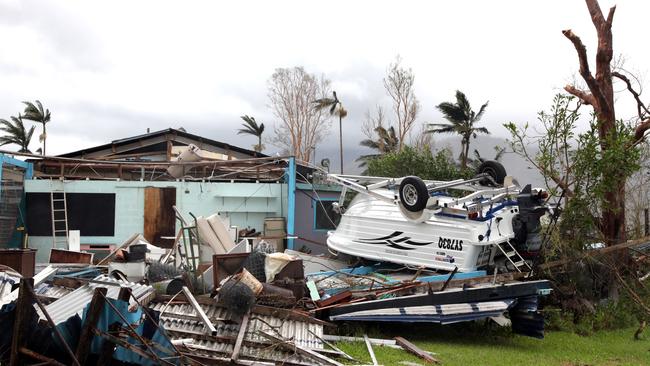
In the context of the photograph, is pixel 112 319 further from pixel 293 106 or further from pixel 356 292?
pixel 293 106

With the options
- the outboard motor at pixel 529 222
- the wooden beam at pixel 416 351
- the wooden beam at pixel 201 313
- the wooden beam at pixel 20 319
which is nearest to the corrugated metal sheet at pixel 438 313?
the wooden beam at pixel 416 351

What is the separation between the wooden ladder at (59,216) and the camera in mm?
16703

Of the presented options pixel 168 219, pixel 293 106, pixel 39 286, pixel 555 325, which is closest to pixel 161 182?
pixel 168 219

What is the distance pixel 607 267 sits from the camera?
10.9 m

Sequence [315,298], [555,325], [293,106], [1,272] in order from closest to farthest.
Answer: [1,272]
[315,298]
[555,325]
[293,106]

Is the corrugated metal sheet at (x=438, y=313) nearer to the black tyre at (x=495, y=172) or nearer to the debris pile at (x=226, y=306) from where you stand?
the debris pile at (x=226, y=306)

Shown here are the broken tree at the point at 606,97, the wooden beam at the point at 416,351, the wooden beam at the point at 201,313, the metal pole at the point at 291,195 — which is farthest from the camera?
the metal pole at the point at 291,195

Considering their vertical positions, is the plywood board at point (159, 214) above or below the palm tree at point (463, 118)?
below

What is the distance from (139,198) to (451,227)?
10405 millimetres

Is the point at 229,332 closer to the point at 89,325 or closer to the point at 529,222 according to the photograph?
the point at 89,325

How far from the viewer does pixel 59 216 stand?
55.2 ft

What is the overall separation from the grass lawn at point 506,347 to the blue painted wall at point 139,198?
8026mm

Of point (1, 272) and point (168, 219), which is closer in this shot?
point (1, 272)

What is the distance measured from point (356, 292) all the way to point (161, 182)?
9.36 m
